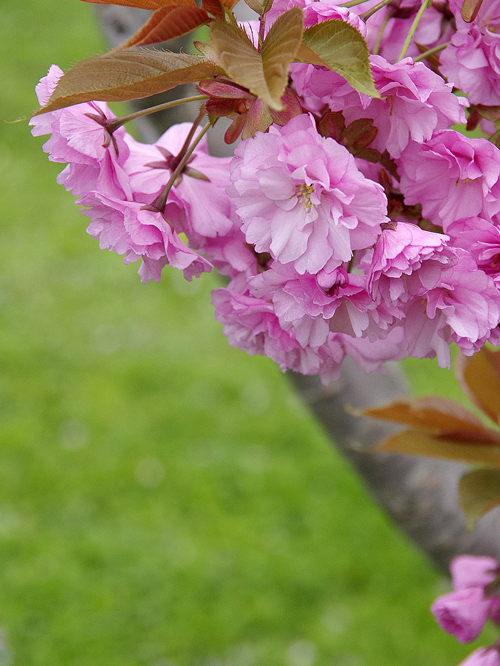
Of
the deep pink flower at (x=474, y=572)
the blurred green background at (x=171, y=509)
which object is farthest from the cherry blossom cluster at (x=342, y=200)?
the blurred green background at (x=171, y=509)

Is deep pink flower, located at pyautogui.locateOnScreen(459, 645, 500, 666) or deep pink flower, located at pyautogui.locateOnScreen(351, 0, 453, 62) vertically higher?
deep pink flower, located at pyautogui.locateOnScreen(351, 0, 453, 62)

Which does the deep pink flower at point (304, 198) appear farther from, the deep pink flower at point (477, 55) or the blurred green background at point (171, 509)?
the blurred green background at point (171, 509)

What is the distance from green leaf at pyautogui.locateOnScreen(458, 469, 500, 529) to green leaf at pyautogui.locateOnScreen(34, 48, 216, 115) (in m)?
0.63

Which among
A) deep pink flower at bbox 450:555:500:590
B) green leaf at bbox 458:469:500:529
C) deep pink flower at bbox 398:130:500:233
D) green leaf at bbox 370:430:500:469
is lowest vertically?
deep pink flower at bbox 450:555:500:590

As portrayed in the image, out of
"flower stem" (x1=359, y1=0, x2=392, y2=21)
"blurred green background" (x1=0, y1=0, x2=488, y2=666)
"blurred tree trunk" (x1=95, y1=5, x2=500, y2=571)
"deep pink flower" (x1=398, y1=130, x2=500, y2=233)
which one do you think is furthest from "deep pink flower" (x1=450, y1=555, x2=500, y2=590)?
"blurred green background" (x1=0, y1=0, x2=488, y2=666)

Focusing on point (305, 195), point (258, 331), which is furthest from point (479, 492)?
point (305, 195)

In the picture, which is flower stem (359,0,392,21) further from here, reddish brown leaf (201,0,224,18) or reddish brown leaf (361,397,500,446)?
reddish brown leaf (361,397,500,446)

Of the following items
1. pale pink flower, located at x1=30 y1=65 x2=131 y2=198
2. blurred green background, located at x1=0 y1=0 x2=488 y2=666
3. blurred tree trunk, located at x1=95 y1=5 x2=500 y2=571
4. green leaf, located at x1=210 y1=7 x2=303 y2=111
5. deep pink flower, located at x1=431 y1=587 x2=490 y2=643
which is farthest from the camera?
blurred green background, located at x1=0 y1=0 x2=488 y2=666

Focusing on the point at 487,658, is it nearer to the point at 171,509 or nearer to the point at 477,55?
the point at 477,55

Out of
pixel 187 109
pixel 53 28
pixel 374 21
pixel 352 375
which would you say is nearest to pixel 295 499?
pixel 352 375

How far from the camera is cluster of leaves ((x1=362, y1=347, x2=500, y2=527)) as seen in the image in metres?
0.93

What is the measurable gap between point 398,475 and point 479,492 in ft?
1.65

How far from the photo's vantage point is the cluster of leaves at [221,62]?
413mm

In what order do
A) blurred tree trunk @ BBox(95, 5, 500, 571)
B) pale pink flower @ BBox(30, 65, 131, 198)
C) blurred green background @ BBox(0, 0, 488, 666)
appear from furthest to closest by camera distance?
blurred green background @ BBox(0, 0, 488, 666) → blurred tree trunk @ BBox(95, 5, 500, 571) → pale pink flower @ BBox(30, 65, 131, 198)
